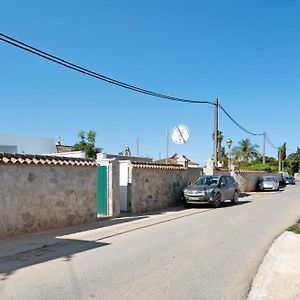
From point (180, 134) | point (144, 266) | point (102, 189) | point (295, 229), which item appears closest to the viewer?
point (144, 266)

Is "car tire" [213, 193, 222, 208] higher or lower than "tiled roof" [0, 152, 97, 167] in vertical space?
lower

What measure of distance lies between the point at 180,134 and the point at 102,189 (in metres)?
8.10

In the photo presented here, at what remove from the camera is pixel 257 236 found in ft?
37.5

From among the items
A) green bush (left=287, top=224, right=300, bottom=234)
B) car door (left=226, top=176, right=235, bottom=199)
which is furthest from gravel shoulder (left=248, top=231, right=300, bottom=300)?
car door (left=226, top=176, right=235, bottom=199)

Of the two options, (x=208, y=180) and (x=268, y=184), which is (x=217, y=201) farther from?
(x=268, y=184)

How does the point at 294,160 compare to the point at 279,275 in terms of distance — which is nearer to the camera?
the point at 279,275

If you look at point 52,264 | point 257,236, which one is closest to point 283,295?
point 52,264

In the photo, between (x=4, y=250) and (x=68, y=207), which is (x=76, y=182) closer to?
(x=68, y=207)

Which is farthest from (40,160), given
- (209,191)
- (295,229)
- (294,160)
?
(294,160)

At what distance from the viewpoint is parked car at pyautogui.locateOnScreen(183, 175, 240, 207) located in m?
20.9

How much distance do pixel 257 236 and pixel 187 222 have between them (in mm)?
3725

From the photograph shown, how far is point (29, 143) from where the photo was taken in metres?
47.7

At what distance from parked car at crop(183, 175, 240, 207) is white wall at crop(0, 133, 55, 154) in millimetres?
27729

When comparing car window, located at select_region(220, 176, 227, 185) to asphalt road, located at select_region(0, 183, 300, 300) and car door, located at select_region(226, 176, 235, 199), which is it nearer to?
car door, located at select_region(226, 176, 235, 199)
